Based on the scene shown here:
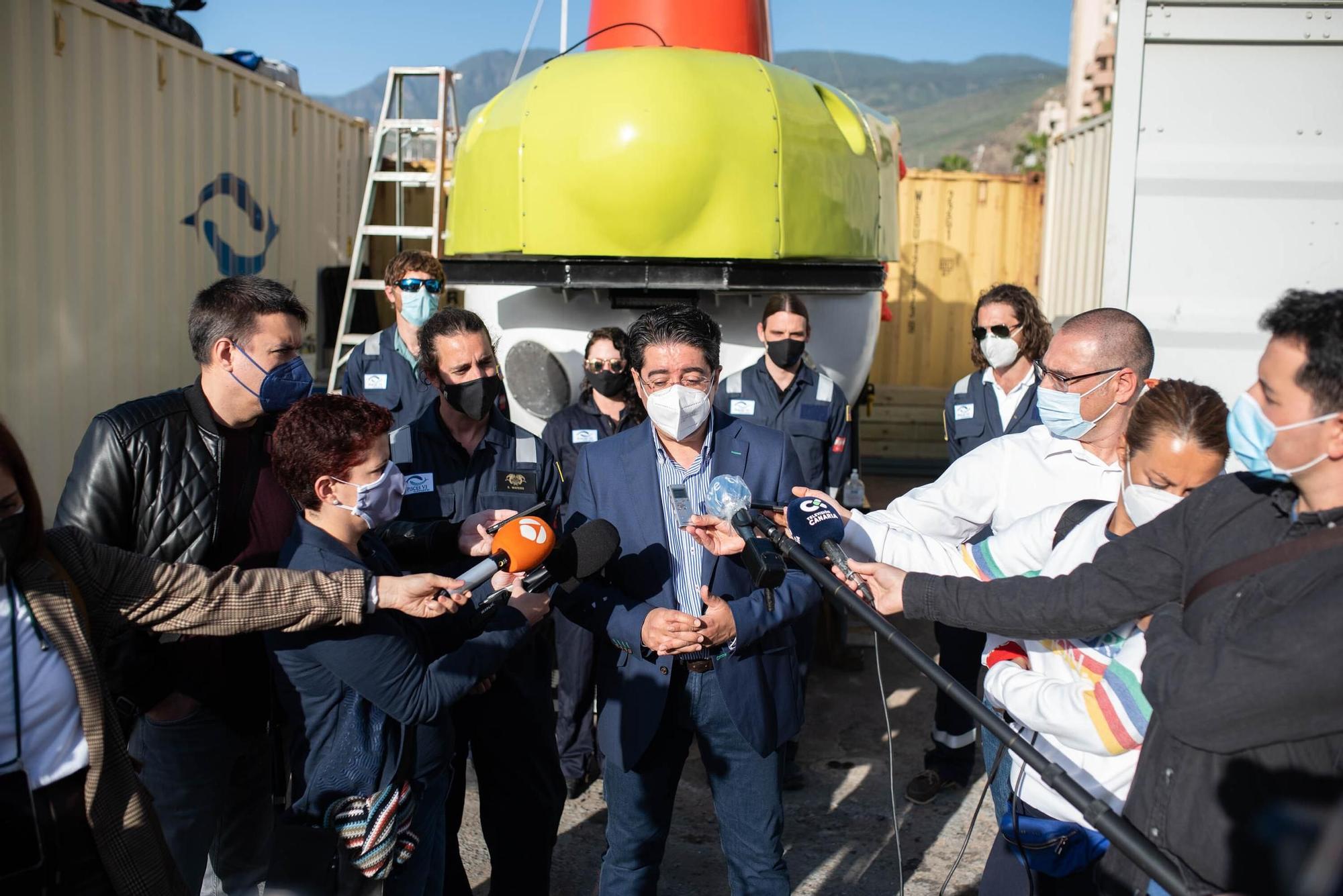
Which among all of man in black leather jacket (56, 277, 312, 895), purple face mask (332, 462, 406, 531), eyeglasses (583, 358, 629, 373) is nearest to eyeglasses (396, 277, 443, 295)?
eyeglasses (583, 358, 629, 373)

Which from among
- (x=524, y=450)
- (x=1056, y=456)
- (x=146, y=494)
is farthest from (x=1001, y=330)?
(x=146, y=494)

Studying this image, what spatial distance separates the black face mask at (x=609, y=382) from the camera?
14.5 ft

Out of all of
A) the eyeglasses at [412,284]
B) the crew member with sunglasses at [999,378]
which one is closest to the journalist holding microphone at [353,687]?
the crew member with sunglasses at [999,378]

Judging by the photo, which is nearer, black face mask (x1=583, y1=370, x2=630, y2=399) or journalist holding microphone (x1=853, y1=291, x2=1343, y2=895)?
journalist holding microphone (x1=853, y1=291, x2=1343, y2=895)

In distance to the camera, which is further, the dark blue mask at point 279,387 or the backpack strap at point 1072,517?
the dark blue mask at point 279,387

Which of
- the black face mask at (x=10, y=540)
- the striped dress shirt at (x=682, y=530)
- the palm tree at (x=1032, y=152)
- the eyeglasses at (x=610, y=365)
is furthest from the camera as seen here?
Result: the palm tree at (x=1032, y=152)

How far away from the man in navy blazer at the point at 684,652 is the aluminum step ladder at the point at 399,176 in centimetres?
541

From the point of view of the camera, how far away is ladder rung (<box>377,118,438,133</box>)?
843 centimetres

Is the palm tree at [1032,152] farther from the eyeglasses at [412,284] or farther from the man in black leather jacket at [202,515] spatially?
the man in black leather jacket at [202,515]

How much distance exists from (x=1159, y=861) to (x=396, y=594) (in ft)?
4.92

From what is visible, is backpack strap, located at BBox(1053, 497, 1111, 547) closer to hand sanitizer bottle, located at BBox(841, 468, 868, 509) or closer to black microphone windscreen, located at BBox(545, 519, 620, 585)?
black microphone windscreen, located at BBox(545, 519, 620, 585)

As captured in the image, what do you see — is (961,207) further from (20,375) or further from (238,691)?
(238,691)

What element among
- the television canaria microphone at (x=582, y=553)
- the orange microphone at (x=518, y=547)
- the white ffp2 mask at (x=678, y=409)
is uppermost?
the white ffp2 mask at (x=678, y=409)

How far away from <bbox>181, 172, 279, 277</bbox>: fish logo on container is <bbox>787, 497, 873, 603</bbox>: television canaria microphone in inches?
196
